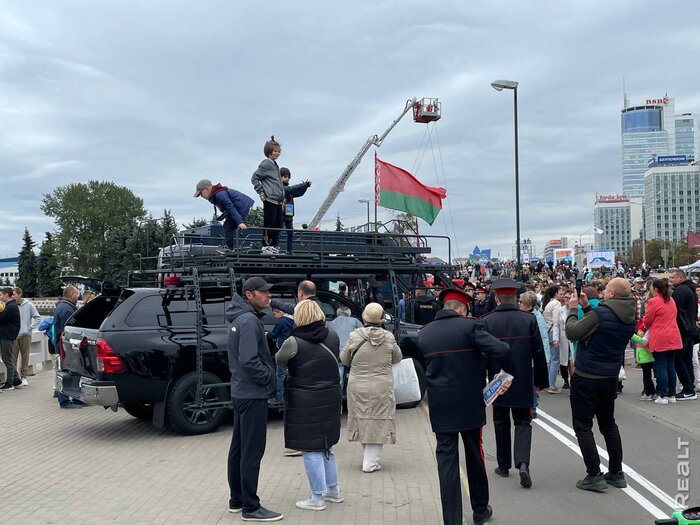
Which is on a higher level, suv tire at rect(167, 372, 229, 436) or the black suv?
the black suv

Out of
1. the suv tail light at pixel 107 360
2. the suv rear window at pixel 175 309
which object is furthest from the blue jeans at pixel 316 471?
the suv rear window at pixel 175 309

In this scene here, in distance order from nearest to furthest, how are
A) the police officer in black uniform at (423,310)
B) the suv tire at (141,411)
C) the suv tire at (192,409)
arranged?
the suv tire at (192,409) → the suv tire at (141,411) → the police officer in black uniform at (423,310)

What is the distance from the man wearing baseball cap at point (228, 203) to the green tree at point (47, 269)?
92.4 metres

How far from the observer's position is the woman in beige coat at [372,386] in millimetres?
7348

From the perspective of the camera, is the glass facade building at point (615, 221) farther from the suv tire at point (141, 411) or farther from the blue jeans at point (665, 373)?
the suv tire at point (141, 411)

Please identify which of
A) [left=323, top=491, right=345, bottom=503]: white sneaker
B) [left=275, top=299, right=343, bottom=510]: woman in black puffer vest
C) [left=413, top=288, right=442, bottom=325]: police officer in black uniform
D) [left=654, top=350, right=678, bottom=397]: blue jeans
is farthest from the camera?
[left=413, top=288, right=442, bottom=325]: police officer in black uniform

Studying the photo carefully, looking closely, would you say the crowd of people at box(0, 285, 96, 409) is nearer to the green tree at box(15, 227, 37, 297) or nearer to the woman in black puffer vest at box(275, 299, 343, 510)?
the woman in black puffer vest at box(275, 299, 343, 510)

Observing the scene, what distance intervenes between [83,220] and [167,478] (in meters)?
96.4

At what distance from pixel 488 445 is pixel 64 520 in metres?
4.90

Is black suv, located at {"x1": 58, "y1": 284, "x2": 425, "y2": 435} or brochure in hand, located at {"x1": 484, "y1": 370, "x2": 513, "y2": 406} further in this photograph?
black suv, located at {"x1": 58, "y1": 284, "x2": 425, "y2": 435}

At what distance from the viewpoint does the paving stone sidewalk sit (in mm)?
6051

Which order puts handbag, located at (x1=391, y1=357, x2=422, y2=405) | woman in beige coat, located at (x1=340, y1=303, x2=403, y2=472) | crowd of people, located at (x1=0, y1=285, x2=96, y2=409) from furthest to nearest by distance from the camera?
1. crowd of people, located at (x1=0, y1=285, x2=96, y2=409)
2. handbag, located at (x1=391, y1=357, x2=422, y2=405)
3. woman in beige coat, located at (x1=340, y1=303, x2=403, y2=472)

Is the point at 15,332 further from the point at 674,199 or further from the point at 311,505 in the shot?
the point at 674,199

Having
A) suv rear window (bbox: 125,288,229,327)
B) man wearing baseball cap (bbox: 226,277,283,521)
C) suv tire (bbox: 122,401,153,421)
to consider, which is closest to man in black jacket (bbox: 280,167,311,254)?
suv rear window (bbox: 125,288,229,327)
